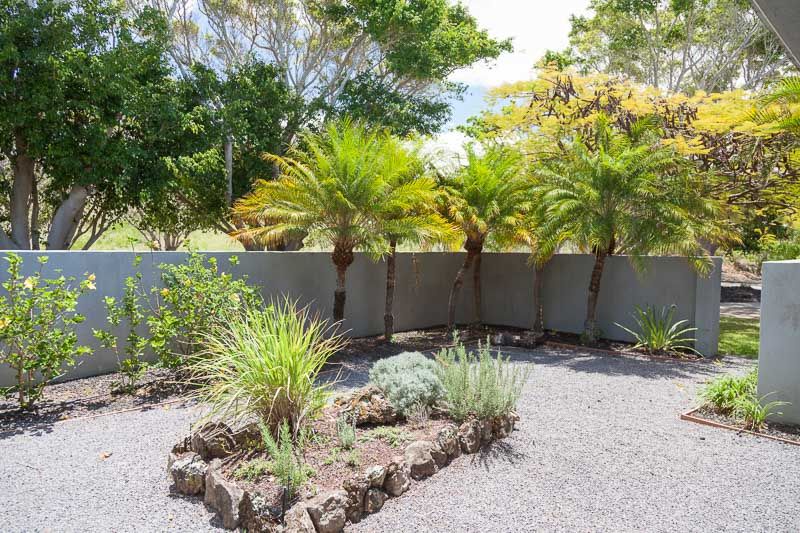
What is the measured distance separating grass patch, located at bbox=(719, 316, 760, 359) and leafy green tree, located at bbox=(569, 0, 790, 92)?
10.2 meters

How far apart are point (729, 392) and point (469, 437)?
3307 millimetres

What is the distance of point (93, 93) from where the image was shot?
11250 millimetres

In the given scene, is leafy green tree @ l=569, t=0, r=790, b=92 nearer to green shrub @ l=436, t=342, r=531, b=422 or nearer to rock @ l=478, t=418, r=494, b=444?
green shrub @ l=436, t=342, r=531, b=422

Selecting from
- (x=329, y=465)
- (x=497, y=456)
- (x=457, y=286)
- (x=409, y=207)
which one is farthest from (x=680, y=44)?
(x=329, y=465)

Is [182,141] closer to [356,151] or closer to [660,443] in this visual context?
[356,151]

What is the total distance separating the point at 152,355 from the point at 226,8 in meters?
13.5

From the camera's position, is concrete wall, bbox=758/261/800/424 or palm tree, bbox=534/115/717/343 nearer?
concrete wall, bbox=758/261/800/424

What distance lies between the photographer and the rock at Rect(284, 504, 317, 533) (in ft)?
11.0

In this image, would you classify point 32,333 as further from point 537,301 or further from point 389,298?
point 537,301

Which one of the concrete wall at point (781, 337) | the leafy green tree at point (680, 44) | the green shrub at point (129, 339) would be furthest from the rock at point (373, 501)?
the leafy green tree at point (680, 44)

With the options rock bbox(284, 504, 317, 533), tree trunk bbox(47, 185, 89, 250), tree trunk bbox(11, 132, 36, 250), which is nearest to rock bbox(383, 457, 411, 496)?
rock bbox(284, 504, 317, 533)

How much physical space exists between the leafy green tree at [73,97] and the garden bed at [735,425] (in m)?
11.4

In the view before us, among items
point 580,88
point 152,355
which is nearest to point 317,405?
point 152,355

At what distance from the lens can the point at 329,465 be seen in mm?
4180
